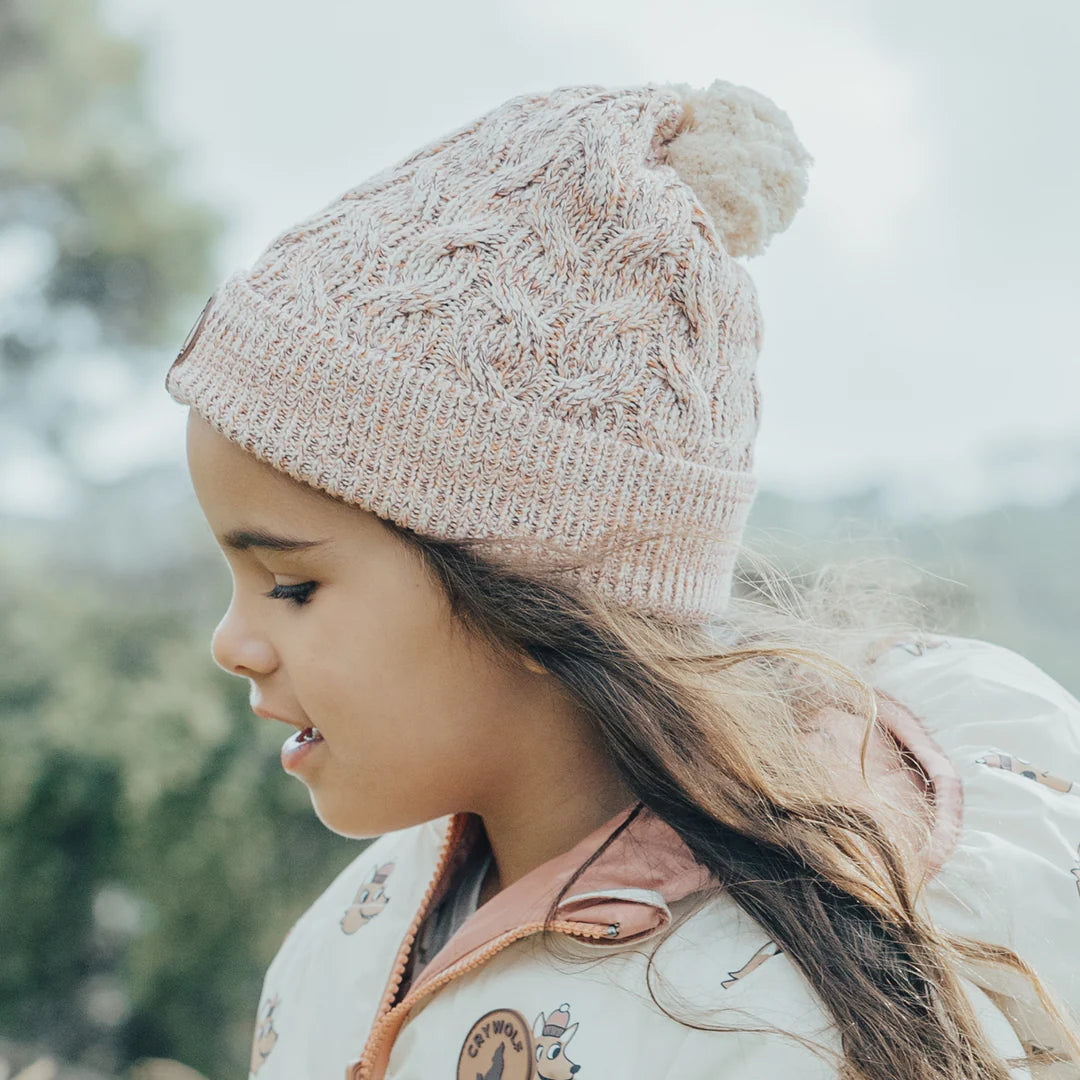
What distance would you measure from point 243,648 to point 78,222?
9.64 feet

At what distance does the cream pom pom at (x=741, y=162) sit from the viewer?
0.97m

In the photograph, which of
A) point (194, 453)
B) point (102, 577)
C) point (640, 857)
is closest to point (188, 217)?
point (102, 577)

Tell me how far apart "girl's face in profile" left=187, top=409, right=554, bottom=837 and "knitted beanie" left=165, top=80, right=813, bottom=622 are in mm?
37

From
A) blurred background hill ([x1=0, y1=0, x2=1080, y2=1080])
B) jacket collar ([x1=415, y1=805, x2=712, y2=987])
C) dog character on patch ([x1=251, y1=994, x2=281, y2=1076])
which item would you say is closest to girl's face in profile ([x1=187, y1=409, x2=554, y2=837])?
jacket collar ([x1=415, y1=805, x2=712, y2=987])

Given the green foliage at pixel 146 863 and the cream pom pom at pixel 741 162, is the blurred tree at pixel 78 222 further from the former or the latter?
the cream pom pom at pixel 741 162

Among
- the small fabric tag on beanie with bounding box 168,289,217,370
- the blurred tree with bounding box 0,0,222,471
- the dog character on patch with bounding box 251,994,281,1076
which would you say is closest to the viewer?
the small fabric tag on beanie with bounding box 168,289,217,370

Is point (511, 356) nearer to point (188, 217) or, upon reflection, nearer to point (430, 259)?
point (430, 259)

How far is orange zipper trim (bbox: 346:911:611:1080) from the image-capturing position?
805 mm

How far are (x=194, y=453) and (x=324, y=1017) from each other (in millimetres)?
576

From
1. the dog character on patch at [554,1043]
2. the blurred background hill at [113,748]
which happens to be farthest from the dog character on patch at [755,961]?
the blurred background hill at [113,748]

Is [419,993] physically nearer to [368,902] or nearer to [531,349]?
[368,902]

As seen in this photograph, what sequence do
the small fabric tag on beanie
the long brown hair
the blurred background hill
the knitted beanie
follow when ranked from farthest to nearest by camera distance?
the blurred background hill → the small fabric tag on beanie → the knitted beanie → the long brown hair

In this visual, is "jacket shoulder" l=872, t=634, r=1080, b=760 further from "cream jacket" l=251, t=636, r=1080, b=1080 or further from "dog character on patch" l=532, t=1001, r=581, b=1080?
"dog character on patch" l=532, t=1001, r=581, b=1080

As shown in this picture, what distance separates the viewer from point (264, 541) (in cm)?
88
